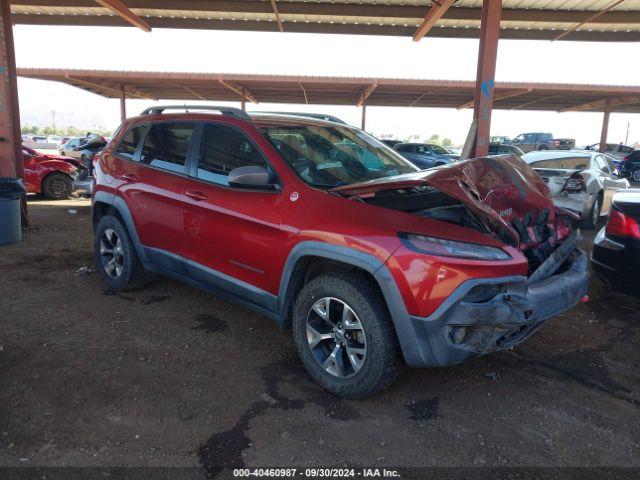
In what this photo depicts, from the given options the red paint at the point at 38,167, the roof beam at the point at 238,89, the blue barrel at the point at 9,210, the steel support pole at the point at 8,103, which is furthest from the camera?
the roof beam at the point at 238,89

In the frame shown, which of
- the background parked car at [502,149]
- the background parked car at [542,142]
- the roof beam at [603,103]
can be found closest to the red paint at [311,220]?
the background parked car at [502,149]

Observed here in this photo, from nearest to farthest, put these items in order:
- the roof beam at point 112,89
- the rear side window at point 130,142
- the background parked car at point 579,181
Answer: the rear side window at point 130,142 → the background parked car at point 579,181 → the roof beam at point 112,89

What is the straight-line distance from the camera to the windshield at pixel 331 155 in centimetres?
356

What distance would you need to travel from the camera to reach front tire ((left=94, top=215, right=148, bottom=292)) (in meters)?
4.84

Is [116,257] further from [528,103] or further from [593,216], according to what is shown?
[528,103]

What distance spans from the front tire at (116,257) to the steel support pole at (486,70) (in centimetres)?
568

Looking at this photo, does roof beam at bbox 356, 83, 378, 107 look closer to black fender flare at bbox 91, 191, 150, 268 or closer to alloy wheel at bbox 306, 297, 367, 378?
black fender flare at bbox 91, 191, 150, 268

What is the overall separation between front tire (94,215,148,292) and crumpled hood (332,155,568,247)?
262cm

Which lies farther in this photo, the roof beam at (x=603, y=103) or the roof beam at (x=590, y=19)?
the roof beam at (x=603, y=103)

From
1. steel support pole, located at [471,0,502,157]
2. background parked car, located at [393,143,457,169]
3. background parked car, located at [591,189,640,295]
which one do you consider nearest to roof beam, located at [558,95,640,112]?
background parked car, located at [393,143,457,169]

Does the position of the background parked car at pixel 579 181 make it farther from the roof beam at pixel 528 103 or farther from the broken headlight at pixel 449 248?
the roof beam at pixel 528 103

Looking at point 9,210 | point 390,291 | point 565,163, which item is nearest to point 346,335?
point 390,291

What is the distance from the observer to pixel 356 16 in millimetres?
10062

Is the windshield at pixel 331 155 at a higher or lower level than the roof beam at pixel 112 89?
lower
